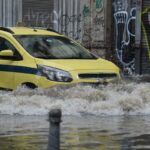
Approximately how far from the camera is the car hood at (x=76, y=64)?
12117 millimetres

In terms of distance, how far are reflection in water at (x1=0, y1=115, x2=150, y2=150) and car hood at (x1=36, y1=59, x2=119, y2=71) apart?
1450 mm

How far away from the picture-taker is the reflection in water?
27.1 ft

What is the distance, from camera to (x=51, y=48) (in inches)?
526

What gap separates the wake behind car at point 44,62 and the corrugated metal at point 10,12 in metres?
12.9

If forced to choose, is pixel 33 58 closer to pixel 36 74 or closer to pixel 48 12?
pixel 36 74

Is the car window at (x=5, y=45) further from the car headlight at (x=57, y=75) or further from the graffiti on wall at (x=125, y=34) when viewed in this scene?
the graffiti on wall at (x=125, y=34)

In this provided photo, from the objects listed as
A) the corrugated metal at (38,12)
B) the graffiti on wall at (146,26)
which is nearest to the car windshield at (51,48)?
the graffiti on wall at (146,26)

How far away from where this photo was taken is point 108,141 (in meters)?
8.57

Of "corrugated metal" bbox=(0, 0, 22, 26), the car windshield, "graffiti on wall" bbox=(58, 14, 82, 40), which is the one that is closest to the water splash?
the car windshield

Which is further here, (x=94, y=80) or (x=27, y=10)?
(x=27, y=10)

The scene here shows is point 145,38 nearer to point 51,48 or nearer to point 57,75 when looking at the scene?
point 51,48

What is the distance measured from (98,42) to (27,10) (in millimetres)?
5051

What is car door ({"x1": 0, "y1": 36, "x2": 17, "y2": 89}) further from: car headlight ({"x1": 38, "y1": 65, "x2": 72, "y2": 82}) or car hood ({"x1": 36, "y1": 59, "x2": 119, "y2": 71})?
car headlight ({"x1": 38, "y1": 65, "x2": 72, "y2": 82})

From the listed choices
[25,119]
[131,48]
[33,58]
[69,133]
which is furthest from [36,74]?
[131,48]
